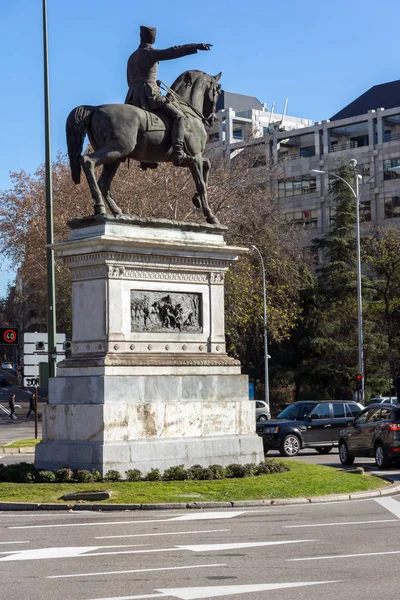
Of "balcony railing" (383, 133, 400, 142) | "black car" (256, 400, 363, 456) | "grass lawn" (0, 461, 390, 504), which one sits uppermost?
"balcony railing" (383, 133, 400, 142)

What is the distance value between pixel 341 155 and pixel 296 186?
1091cm

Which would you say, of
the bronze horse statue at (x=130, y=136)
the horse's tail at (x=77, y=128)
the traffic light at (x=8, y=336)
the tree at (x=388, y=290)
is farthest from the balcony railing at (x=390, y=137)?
the horse's tail at (x=77, y=128)

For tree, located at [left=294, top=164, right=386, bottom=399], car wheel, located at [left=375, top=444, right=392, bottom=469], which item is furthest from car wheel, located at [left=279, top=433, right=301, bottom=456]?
tree, located at [left=294, top=164, right=386, bottom=399]

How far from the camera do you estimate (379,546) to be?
12078 millimetres

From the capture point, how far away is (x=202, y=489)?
59.4 ft

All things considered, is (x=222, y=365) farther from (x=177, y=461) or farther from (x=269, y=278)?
(x=269, y=278)

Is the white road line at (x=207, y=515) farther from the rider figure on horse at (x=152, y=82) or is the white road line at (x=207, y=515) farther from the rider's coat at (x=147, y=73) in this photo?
the rider's coat at (x=147, y=73)

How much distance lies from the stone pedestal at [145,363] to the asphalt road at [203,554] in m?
3.30

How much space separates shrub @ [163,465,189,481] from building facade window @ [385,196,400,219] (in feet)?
271

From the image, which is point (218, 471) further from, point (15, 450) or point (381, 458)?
point (15, 450)

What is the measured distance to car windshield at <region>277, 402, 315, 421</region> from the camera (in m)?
33.3

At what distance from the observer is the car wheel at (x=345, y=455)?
27312 mm

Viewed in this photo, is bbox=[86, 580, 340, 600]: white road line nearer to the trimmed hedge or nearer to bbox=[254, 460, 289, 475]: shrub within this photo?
the trimmed hedge

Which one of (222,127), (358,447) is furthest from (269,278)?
(222,127)
